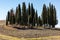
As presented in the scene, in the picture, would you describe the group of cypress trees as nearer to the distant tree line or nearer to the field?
the distant tree line

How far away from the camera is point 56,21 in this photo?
103625 millimetres

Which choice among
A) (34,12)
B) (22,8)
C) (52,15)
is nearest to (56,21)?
(52,15)

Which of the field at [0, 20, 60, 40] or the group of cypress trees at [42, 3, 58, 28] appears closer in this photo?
the field at [0, 20, 60, 40]

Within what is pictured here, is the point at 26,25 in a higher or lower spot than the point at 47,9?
lower

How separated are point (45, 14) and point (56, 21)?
296 inches

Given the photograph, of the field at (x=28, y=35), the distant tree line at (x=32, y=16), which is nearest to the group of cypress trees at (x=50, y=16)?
the distant tree line at (x=32, y=16)

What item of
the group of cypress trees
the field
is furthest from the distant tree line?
the field

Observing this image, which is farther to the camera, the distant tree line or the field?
the distant tree line

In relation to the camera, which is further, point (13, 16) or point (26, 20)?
point (13, 16)

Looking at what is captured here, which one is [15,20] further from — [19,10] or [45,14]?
[45,14]

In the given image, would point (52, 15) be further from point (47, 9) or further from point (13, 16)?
point (13, 16)

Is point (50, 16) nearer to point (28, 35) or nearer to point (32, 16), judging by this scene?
point (32, 16)

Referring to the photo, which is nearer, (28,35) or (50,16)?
(28,35)

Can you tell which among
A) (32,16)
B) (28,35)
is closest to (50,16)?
(32,16)
